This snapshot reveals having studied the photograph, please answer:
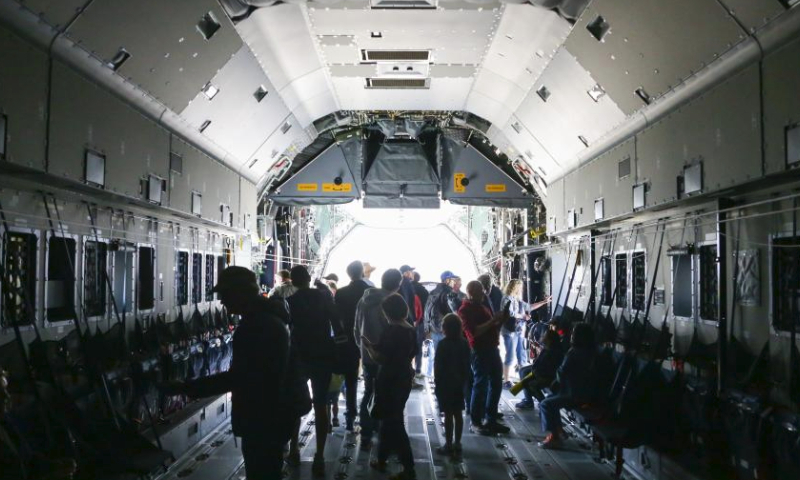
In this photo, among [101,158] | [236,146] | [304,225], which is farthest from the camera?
[304,225]

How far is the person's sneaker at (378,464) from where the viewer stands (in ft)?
19.6

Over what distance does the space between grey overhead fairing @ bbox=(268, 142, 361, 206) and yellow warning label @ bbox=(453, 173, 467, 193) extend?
194cm

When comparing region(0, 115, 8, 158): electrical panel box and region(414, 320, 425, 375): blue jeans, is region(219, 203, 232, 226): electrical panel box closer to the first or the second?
region(414, 320, 425, 375): blue jeans

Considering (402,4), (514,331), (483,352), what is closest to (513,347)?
(514,331)

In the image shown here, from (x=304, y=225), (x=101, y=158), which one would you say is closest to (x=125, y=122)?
(x=101, y=158)

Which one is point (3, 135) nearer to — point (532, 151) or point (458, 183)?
point (532, 151)

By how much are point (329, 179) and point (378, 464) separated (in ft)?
27.4

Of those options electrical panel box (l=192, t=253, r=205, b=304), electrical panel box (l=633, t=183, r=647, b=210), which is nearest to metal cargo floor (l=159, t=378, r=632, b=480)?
electrical panel box (l=192, t=253, r=205, b=304)

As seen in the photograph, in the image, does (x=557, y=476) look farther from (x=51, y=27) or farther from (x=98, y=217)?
(x=51, y=27)

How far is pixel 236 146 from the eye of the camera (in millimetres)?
9914

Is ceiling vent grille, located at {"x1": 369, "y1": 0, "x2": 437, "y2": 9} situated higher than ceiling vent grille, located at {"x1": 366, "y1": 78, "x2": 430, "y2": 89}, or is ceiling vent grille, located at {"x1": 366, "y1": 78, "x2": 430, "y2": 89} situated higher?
ceiling vent grille, located at {"x1": 369, "y1": 0, "x2": 437, "y2": 9}

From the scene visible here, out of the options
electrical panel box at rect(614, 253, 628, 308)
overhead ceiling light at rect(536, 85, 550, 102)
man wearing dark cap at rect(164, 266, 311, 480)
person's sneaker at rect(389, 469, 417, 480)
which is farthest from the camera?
overhead ceiling light at rect(536, 85, 550, 102)

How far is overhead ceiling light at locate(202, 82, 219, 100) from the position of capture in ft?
25.2

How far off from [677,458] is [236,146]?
7114 millimetres
